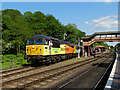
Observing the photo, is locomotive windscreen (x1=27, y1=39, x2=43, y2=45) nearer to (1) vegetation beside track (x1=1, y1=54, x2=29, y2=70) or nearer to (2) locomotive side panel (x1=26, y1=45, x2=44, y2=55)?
(2) locomotive side panel (x1=26, y1=45, x2=44, y2=55)

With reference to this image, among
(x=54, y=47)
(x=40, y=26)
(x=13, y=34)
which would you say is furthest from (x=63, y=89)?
(x=40, y=26)

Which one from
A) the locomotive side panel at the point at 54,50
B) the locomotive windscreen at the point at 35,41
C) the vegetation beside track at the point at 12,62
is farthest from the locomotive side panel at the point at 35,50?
the vegetation beside track at the point at 12,62

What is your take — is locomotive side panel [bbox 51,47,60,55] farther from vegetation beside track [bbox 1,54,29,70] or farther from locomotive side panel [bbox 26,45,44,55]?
vegetation beside track [bbox 1,54,29,70]

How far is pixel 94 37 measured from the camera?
133ft

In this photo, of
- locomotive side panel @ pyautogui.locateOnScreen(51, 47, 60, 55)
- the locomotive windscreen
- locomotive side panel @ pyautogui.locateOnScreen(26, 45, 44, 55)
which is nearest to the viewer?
locomotive side panel @ pyautogui.locateOnScreen(26, 45, 44, 55)

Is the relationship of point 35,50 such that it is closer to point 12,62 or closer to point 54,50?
point 54,50

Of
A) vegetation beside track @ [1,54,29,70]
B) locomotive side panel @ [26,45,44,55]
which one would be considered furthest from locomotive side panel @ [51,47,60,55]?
vegetation beside track @ [1,54,29,70]

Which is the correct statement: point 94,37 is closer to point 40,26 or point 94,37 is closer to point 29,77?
point 40,26

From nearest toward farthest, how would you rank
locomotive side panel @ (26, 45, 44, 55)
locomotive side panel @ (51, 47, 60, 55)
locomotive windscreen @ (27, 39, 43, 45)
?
locomotive side panel @ (26, 45, 44, 55), locomotive windscreen @ (27, 39, 43, 45), locomotive side panel @ (51, 47, 60, 55)

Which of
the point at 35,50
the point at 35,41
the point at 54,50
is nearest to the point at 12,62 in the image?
the point at 35,50

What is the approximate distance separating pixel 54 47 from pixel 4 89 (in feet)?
38.2

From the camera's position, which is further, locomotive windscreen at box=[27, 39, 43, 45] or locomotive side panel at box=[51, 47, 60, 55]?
locomotive side panel at box=[51, 47, 60, 55]

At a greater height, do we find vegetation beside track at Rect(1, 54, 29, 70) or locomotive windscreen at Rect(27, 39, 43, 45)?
locomotive windscreen at Rect(27, 39, 43, 45)

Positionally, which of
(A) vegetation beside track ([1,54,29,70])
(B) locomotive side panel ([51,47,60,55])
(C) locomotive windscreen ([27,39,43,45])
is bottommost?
(A) vegetation beside track ([1,54,29,70])
